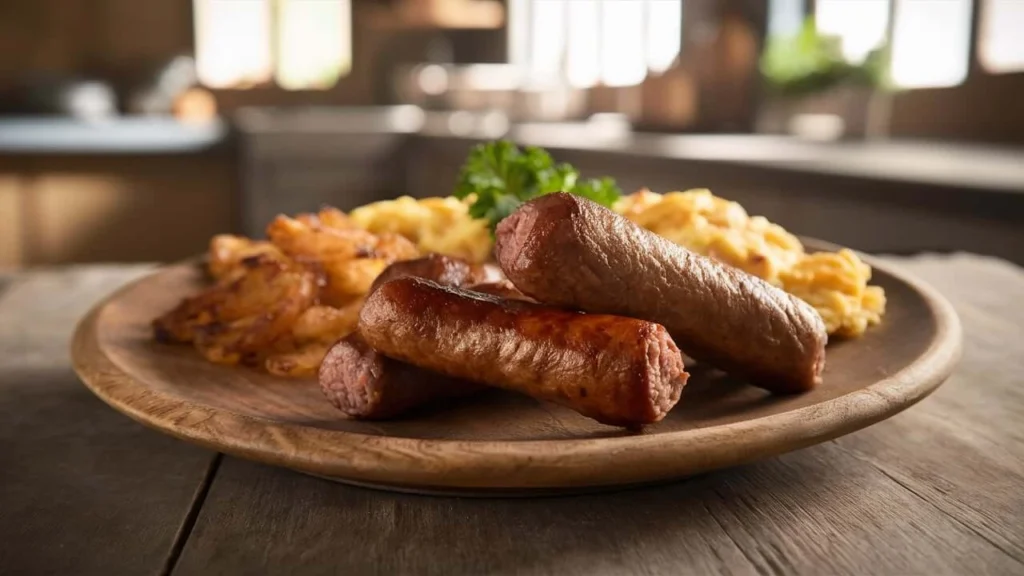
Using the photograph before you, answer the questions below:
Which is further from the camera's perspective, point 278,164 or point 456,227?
point 278,164

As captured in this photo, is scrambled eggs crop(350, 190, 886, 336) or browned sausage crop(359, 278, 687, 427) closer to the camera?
browned sausage crop(359, 278, 687, 427)

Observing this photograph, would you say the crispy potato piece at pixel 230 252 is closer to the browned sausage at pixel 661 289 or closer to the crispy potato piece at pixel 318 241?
the crispy potato piece at pixel 318 241

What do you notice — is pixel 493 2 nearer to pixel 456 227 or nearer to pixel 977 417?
pixel 456 227

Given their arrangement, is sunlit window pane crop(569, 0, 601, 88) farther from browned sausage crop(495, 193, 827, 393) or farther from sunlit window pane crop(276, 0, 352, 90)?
browned sausage crop(495, 193, 827, 393)

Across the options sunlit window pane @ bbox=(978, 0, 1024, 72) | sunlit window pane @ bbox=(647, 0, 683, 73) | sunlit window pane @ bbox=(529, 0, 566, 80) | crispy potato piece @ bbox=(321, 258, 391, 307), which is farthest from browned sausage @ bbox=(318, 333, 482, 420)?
sunlit window pane @ bbox=(529, 0, 566, 80)

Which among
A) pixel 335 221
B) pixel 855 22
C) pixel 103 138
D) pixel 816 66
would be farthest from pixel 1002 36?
pixel 103 138

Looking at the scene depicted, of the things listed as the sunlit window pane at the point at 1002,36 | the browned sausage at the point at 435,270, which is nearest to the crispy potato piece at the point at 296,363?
the browned sausage at the point at 435,270

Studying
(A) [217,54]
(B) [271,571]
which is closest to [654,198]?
(B) [271,571]
